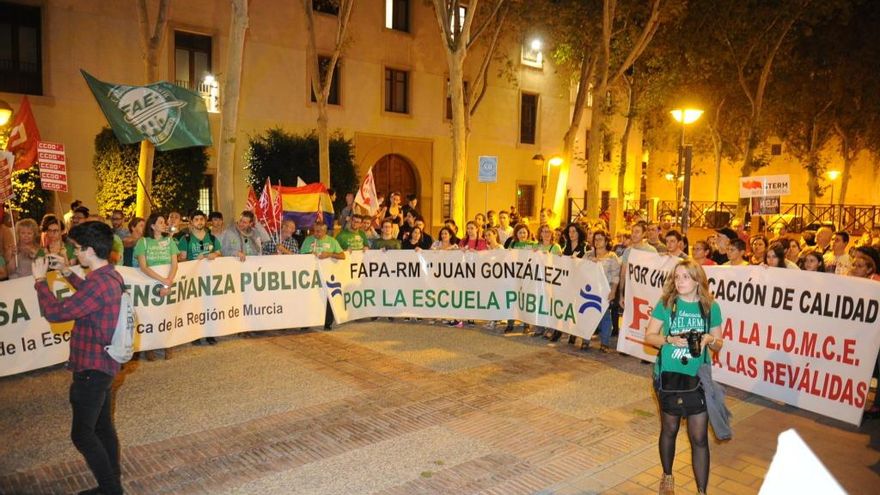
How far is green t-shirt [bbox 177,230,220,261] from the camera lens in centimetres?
964

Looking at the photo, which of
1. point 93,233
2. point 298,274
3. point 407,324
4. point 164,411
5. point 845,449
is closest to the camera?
point 93,233

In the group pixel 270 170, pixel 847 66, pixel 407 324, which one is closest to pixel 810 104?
pixel 847 66

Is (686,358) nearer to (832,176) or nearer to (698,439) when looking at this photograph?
(698,439)

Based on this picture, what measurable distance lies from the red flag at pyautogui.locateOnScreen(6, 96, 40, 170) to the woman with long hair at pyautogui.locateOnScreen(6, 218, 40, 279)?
380 centimetres

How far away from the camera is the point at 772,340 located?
717cm

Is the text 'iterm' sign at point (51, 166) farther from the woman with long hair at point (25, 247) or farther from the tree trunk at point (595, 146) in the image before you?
the tree trunk at point (595, 146)

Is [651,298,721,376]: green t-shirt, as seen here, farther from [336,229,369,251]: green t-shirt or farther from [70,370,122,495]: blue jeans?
[336,229,369,251]: green t-shirt

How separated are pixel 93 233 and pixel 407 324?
6.96 meters

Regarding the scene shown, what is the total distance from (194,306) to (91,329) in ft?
16.0

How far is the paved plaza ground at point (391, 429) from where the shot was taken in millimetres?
5168

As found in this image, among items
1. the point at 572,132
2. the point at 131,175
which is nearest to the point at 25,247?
the point at 131,175

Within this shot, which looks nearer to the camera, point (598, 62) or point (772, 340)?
point (772, 340)

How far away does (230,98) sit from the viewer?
39.4ft

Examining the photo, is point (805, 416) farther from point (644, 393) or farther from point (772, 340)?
point (644, 393)
